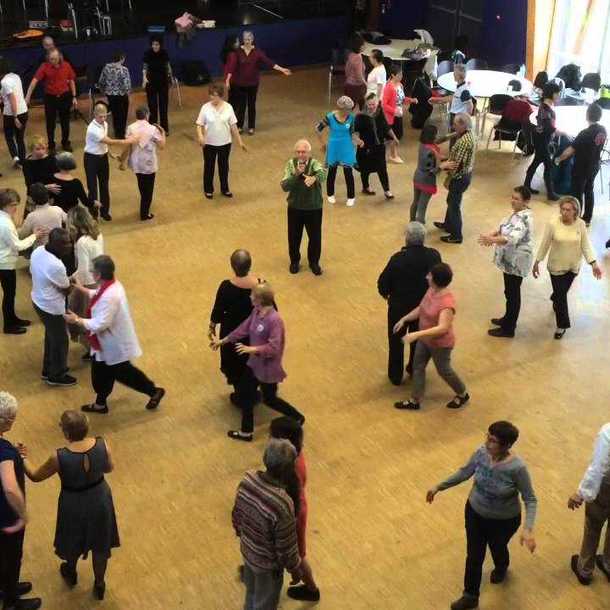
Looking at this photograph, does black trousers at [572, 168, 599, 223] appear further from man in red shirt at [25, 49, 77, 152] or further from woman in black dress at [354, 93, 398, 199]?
man in red shirt at [25, 49, 77, 152]

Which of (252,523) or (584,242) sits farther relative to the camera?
(584,242)

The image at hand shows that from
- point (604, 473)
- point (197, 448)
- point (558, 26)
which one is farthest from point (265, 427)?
point (558, 26)

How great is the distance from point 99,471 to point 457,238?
18.4ft

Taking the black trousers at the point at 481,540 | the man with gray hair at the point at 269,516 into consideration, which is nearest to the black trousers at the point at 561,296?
the black trousers at the point at 481,540

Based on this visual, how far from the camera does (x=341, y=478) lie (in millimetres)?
6473

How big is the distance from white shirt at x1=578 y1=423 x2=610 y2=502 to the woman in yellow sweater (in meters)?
2.78

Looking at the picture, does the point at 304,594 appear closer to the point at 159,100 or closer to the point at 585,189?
the point at 585,189

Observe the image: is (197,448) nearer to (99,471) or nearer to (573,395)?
(99,471)

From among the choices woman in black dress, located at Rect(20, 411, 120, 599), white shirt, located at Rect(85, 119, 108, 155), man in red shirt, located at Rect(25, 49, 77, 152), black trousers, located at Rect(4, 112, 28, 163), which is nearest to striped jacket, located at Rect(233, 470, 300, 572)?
woman in black dress, located at Rect(20, 411, 120, 599)

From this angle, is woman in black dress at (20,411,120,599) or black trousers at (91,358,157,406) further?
black trousers at (91,358,157,406)

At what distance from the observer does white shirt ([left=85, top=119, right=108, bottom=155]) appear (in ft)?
30.4

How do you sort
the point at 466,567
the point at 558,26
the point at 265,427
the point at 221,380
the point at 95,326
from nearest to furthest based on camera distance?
the point at 466,567, the point at 95,326, the point at 265,427, the point at 221,380, the point at 558,26

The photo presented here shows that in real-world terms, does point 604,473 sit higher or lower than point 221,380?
higher

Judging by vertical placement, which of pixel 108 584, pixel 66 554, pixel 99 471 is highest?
pixel 99 471
